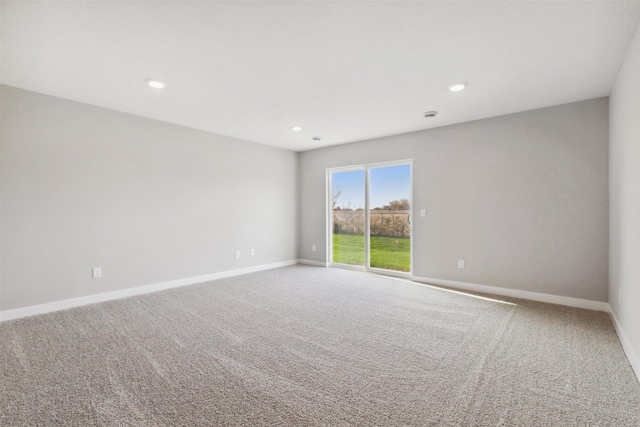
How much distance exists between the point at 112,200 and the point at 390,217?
4.26 meters

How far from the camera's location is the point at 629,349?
230 centimetres

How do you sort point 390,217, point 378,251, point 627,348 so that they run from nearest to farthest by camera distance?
point 627,348 → point 390,217 → point 378,251

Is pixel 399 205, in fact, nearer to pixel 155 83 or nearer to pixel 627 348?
pixel 627 348

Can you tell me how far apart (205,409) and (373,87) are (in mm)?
3117

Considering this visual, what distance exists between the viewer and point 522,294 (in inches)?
152

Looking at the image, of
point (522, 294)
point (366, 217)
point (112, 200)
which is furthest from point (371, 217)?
point (112, 200)

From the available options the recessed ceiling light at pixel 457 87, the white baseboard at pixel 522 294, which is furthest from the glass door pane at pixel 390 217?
the recessed ceiling light at pixel 457 87

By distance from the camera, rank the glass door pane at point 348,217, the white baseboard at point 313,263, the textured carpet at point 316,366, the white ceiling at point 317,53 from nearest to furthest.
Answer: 1. the textured carpet at point 316,366
2. the white ceiling at point 317,53
3. the glass door pane at point 348,217
4. the white baseboard at point 313,263

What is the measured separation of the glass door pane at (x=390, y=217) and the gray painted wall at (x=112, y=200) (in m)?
2.21

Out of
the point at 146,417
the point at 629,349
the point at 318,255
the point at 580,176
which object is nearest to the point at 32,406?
the point at 146,417

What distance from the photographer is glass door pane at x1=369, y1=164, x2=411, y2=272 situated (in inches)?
198

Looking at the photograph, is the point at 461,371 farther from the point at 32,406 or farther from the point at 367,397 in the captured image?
the point at 32,406

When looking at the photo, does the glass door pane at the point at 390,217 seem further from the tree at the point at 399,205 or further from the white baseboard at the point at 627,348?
the white baseboard at the point at 627,348

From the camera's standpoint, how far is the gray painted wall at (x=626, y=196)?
215 centimetres
